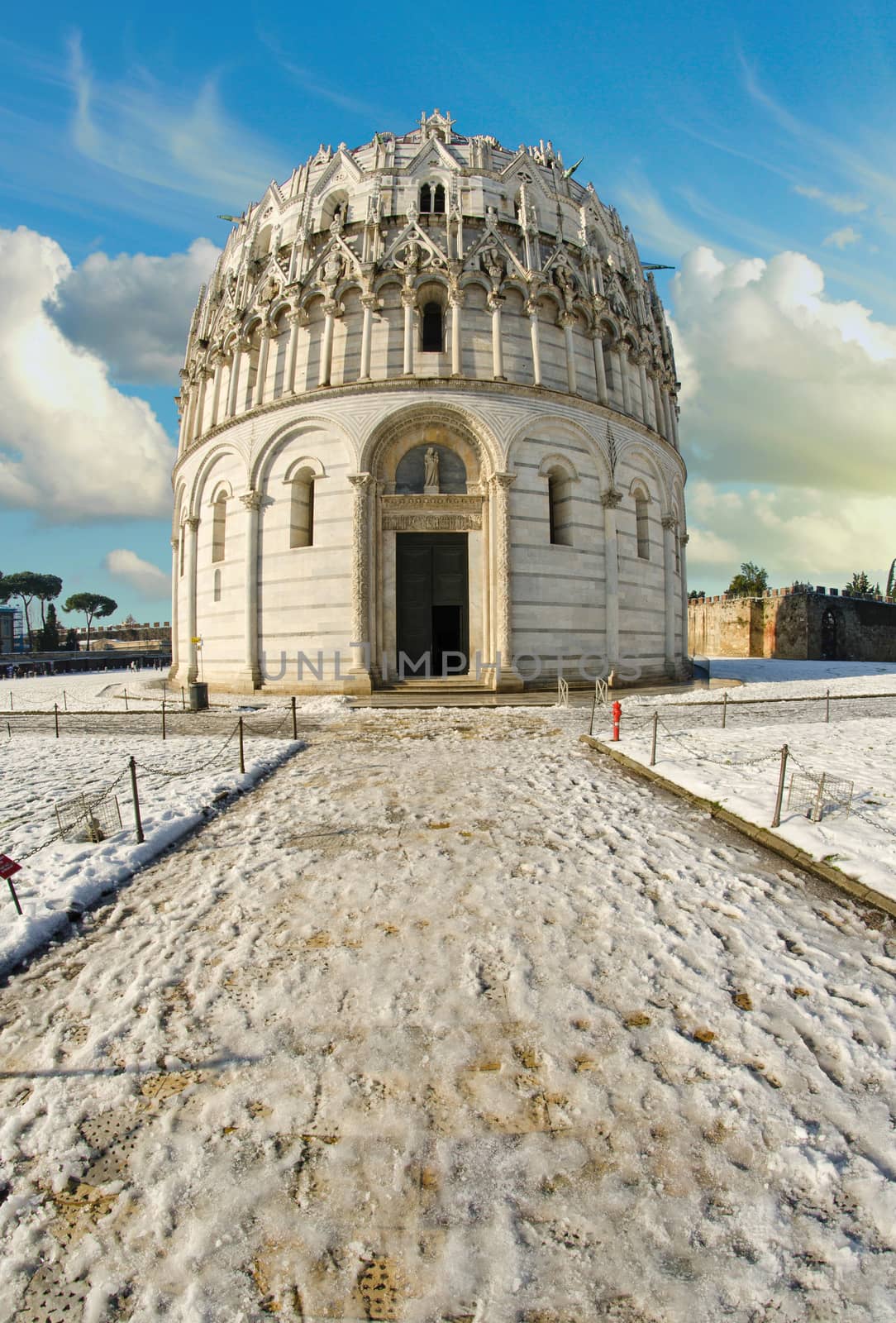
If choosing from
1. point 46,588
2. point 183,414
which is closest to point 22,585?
point 46,588

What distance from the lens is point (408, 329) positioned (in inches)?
825

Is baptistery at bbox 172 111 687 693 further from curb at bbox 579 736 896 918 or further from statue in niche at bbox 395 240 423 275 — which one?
curb at bbox 579 736 896 918

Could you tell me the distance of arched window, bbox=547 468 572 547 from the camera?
72.2 feet

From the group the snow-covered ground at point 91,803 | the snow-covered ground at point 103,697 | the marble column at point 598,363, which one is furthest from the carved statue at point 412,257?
the snow-covered ground at point 91,803

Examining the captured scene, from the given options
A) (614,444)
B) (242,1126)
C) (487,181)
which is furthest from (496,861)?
(487,181)

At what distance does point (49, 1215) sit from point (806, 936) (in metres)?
4.87

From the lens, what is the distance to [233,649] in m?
23.1

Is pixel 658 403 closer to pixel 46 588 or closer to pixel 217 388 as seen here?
pixel 217 388

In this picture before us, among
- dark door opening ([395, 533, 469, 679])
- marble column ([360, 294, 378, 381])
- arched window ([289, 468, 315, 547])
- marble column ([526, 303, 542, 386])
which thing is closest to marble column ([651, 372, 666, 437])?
marble column ([526, 303, 542, 386])

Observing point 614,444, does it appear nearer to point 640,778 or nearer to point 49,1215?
A: point 640,778

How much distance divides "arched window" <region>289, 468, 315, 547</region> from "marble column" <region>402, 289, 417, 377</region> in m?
4.77

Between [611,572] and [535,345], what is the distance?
835 cm

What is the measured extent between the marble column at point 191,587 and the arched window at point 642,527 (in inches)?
704

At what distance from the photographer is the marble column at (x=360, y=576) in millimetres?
20344
